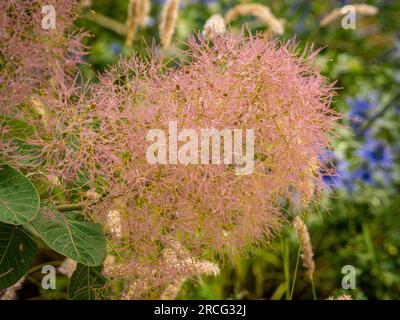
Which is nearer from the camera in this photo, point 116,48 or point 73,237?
point 73,237

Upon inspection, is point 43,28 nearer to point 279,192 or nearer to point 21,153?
point 21,153

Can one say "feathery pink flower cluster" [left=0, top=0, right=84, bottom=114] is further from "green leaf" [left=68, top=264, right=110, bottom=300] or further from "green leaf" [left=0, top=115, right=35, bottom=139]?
"green leaf" [left=68, top=264, right=110, bottom=300]

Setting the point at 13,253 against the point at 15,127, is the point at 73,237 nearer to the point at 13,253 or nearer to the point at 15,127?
the point at 13,253

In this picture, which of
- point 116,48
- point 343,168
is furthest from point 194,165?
point 116,48

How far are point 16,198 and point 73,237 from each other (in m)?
0.14

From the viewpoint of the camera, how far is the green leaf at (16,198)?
1.12 m

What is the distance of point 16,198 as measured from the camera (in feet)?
3.81

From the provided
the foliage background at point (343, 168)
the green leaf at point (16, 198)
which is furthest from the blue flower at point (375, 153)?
the green leaf at point (16, 198)

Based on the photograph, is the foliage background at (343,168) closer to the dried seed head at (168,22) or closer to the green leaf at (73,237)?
the dried seed head at (168,22)

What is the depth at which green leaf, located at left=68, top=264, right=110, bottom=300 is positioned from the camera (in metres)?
1.40

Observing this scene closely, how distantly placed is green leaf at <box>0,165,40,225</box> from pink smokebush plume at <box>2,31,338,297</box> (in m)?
0.06

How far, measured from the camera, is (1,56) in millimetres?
1455

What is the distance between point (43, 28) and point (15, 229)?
0.48 m

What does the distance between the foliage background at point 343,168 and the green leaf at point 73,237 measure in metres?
0.84
